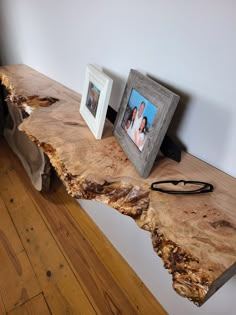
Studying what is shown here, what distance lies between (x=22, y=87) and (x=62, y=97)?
0.92 feet

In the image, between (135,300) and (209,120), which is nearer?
(209,120)

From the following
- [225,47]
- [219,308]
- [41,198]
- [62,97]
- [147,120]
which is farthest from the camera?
[41,198]

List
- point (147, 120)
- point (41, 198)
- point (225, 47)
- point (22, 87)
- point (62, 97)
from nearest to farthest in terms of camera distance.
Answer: point (225, 47)
point (147, 120)
point (62, 97)
point (22, 87)
point (41, 198)

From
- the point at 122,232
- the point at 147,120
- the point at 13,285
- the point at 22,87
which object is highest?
the point at 147,120

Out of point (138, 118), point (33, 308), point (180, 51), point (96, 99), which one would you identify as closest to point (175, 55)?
point (180, 51)

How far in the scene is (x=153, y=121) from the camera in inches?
25.3

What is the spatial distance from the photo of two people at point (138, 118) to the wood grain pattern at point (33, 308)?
0.95 metres

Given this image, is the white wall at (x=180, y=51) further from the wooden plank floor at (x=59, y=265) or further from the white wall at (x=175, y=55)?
the wooden plank floor at (x=59, y=265)

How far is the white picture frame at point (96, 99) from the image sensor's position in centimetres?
78

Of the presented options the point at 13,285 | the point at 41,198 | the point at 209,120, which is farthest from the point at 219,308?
the point at 41,198

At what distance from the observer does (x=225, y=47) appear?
0.57 m

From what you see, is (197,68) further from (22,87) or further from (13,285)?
(13,285)

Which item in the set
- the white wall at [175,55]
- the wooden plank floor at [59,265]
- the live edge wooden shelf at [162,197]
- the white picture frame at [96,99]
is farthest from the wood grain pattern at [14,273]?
the white picture frame at [96,99]

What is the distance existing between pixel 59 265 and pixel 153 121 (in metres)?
1.04
